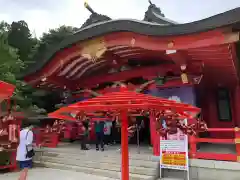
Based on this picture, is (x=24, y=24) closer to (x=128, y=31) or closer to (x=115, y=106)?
(x=128, y=31)

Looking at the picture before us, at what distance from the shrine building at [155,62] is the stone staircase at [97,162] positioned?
2.71 m

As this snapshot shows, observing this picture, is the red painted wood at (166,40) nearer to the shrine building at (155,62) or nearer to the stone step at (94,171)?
the shrine building at (155,62)

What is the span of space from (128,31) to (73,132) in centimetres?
707

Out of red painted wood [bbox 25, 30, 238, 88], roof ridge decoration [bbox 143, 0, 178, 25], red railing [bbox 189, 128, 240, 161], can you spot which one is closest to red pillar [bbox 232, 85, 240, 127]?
roof ridge decoration [bbox 143, 0, 178, 25]

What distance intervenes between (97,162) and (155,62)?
453 cm

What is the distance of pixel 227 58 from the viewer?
7.05 meters

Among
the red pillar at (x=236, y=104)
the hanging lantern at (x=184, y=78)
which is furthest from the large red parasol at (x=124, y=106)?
the red pillar at (x=236, y=104)

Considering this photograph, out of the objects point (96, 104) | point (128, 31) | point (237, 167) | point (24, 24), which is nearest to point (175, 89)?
point (128, 31)

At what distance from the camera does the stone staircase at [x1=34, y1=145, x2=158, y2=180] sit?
707 cm

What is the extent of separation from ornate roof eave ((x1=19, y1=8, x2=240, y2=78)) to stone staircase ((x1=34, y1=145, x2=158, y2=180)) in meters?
3.78

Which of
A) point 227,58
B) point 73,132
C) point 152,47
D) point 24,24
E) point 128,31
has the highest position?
point 24,24

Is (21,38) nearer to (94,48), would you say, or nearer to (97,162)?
(94,48)

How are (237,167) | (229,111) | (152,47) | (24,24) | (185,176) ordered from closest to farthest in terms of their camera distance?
1. (237,167)
2. (185,176)
3. (152,47)
4. (229,111)
5. (24,24)

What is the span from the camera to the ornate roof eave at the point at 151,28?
19.0 feet
